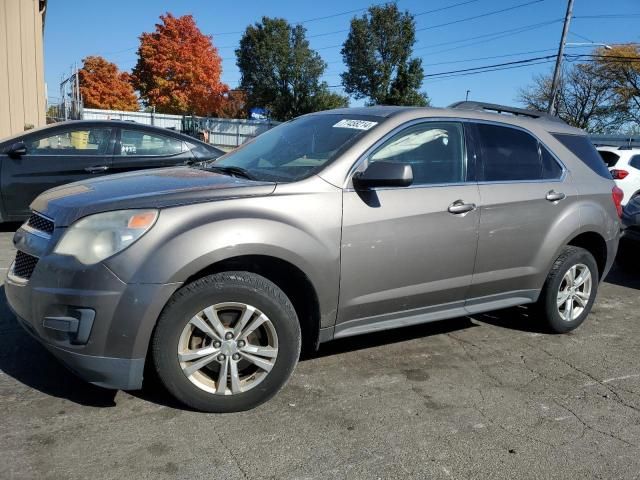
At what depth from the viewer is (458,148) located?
3.87 metres

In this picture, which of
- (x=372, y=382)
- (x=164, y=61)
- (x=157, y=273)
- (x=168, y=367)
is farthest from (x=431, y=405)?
(x=164, y=61)

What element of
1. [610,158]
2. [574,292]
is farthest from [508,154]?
[610,158]

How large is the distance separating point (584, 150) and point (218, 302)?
3.47 metres

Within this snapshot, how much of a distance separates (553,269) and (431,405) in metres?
1.79

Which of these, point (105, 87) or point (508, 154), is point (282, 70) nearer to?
point (105, 87)

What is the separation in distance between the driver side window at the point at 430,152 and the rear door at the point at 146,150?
14.0 ft

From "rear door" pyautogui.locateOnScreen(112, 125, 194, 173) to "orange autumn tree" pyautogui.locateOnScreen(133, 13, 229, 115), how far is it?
49.6m

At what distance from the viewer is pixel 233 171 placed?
3627mm

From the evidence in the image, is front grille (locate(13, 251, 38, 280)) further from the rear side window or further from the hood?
the rear side window

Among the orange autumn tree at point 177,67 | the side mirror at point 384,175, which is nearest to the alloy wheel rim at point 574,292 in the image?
the side mirror at point 384,175

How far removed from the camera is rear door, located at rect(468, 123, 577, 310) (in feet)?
12.6

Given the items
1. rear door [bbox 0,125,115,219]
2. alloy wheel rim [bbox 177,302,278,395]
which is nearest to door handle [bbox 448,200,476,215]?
alloy wheel rim [bbox 177,302,278,395]

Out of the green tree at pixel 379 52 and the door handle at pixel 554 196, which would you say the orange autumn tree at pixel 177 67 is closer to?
the green tree at pixel 379 52

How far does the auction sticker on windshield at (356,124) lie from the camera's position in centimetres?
359
